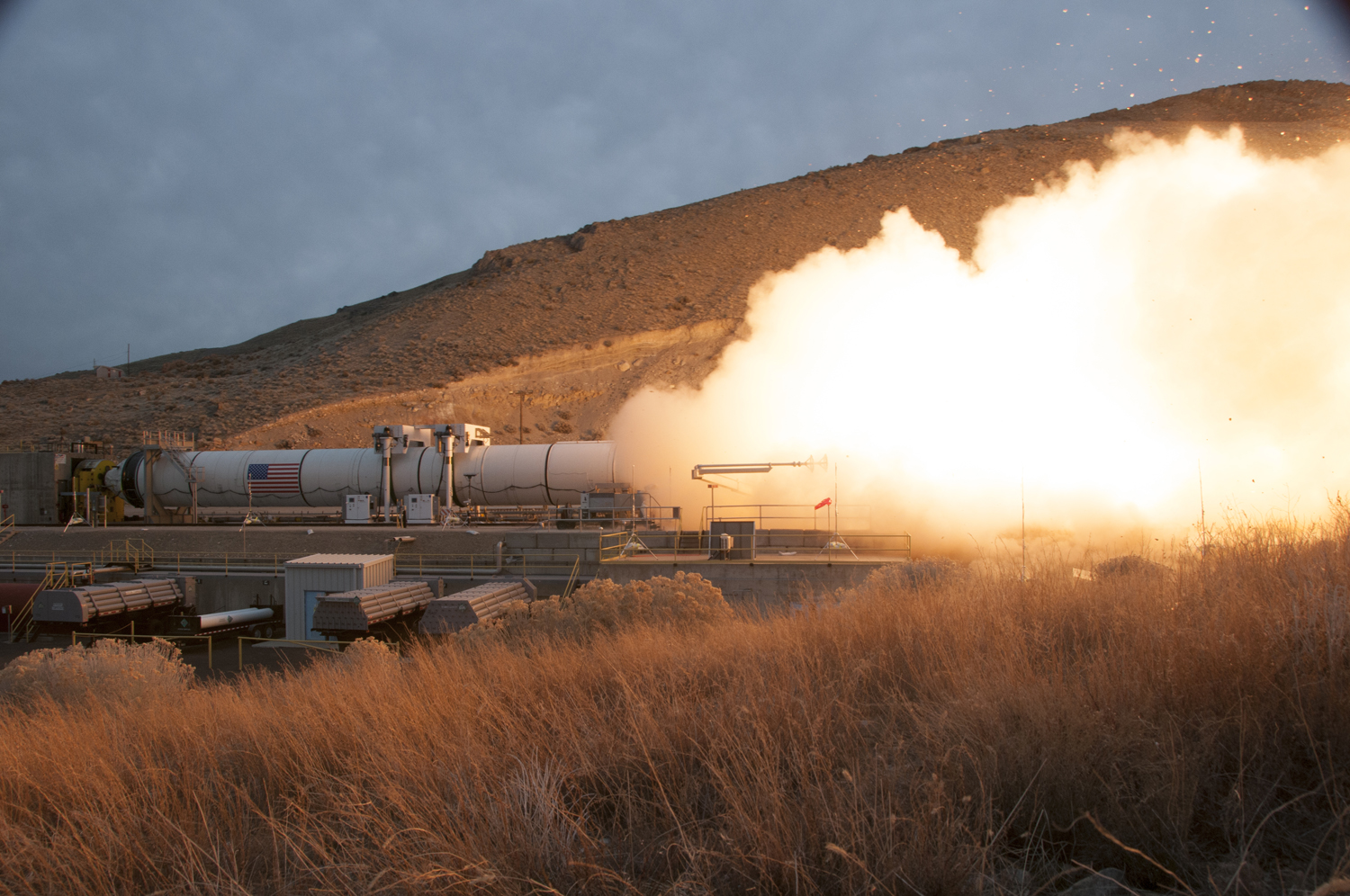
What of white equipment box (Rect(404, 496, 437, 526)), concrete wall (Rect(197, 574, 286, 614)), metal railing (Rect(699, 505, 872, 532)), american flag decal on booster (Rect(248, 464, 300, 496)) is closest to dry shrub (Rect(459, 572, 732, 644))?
metal railing (Rect(699, 505, 872, 532))

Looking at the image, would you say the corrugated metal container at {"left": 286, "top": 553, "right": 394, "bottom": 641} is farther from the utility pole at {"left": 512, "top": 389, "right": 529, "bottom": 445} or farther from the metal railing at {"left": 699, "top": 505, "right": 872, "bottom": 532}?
the utility pole at {"left": 512, "top": 389, "right": 529, "bottom": 445}

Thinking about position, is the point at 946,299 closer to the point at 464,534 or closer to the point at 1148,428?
the point at 1148,428

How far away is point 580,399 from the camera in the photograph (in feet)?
163

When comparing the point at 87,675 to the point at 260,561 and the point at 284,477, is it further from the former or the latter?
the point at 284,477

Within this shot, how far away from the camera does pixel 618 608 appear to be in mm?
12617

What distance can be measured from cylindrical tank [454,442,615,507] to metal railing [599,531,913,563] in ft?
9.74

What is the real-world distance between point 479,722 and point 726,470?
16.7 metres

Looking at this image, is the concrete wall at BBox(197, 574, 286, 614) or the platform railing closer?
the platform railing

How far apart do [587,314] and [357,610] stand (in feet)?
150

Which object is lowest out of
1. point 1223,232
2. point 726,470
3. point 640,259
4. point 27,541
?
point 27,541

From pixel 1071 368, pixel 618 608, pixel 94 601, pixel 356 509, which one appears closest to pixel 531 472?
pixel 356 509

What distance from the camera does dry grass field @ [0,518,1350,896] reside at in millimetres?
2639

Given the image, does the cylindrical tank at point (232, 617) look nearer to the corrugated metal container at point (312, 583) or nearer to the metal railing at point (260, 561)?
the metal railing at point (260, 561)

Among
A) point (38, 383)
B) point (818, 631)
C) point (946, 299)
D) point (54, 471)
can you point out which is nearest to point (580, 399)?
point (54, 471)
